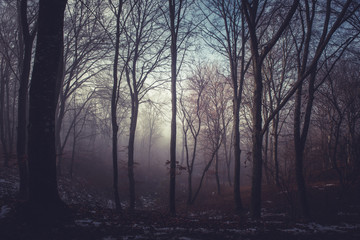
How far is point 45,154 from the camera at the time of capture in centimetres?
357

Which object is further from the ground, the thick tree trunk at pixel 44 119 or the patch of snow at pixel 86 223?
the thick tree trunk at pixel 44 119

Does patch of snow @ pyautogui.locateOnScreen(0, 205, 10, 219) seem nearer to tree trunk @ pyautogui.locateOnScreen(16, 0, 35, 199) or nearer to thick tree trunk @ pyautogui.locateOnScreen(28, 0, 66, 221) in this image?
thick tree trunk @ pyautogui.locateOnScreen(28, 0, 66, 221)

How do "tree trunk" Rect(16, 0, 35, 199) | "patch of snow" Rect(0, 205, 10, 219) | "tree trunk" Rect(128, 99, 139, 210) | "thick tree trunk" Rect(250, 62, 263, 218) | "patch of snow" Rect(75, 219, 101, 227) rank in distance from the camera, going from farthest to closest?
1. "tree trunk" Rect(128, 99, 139, 210)
2. "tree trunk" Rect(16, 0, 35, 199)
3. "thick tree trunk" Rect(250, 62, 263, 218)
4. "patch of snow" Rect(75, 219, 101, 227)
5. "patch of snow" Rect(0, 205, 10, 219)

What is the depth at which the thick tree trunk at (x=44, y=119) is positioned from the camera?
11.5 feet

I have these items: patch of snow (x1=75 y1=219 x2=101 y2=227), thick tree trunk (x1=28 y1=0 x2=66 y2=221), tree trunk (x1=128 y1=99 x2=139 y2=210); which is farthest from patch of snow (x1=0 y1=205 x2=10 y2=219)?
tree trunk (x1=128 y1=99 x2=139 y2=210)

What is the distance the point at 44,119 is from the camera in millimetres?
3549

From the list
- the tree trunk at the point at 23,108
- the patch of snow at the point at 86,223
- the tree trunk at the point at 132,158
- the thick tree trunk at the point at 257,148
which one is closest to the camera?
the patch of snow at the point at 86,223

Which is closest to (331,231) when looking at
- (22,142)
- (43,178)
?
(43,178)

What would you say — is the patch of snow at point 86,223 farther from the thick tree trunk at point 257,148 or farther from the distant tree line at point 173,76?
the thick tree trunk at point 257,148

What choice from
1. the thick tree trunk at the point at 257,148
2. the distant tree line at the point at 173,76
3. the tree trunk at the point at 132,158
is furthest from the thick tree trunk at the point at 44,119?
the tree trunk at the point at 132,158

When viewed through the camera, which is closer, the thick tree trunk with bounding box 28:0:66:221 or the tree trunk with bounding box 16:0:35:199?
the thick tree trunk with bounding box 28:0:66:221

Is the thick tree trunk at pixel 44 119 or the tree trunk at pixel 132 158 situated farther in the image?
the tree trunk at pixel 132 158

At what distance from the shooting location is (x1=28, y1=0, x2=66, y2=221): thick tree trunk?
11.5 ft

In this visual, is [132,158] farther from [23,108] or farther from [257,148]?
[257,148]
